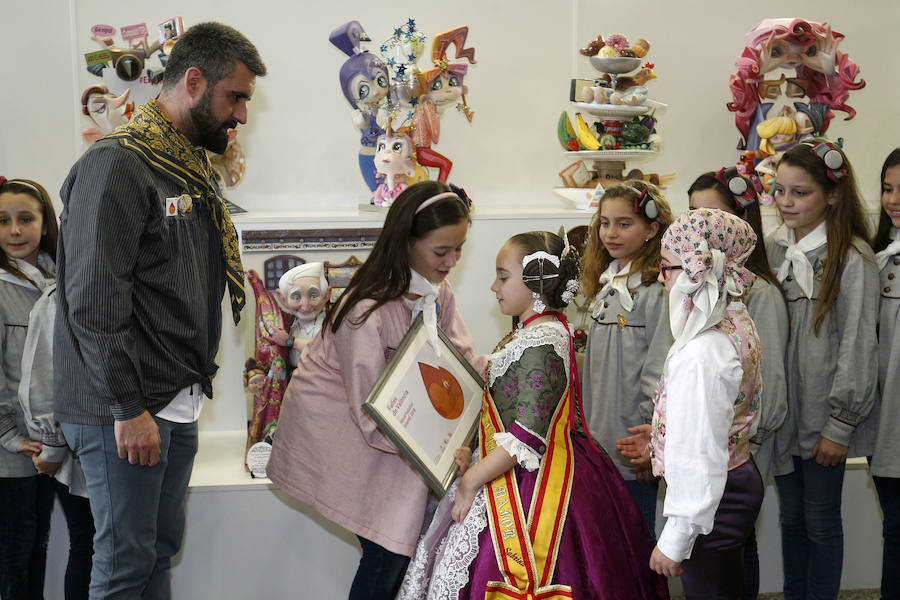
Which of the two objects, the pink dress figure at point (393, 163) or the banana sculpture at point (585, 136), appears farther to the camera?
the banana sculpture at point (585, 136)

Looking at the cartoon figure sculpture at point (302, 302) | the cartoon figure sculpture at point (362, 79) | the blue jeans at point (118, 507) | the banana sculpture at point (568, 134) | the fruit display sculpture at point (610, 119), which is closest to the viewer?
the blue jeans at point (118, 507)

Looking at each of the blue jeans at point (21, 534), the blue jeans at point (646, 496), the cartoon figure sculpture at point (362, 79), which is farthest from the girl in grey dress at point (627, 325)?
the blue jeans at point (21, 534)

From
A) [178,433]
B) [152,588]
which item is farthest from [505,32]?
[152,588]

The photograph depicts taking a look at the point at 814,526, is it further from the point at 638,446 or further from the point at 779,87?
the point at 779,87

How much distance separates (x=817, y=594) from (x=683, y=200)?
1.90 m

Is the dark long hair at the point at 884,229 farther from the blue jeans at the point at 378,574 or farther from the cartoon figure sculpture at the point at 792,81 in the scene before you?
the blue jeans at the point at 378,574

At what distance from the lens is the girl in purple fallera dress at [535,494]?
1919 mm

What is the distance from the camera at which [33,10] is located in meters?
3.37

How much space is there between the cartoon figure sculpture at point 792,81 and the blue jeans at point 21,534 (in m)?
2.83

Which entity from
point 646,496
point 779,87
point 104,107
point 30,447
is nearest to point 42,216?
point 30,447

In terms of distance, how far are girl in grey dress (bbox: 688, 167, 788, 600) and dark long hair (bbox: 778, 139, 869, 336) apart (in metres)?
0.12

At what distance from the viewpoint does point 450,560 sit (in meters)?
1.97

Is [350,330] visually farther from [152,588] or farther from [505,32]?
[505,32]

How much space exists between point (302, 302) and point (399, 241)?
27.0 inches
